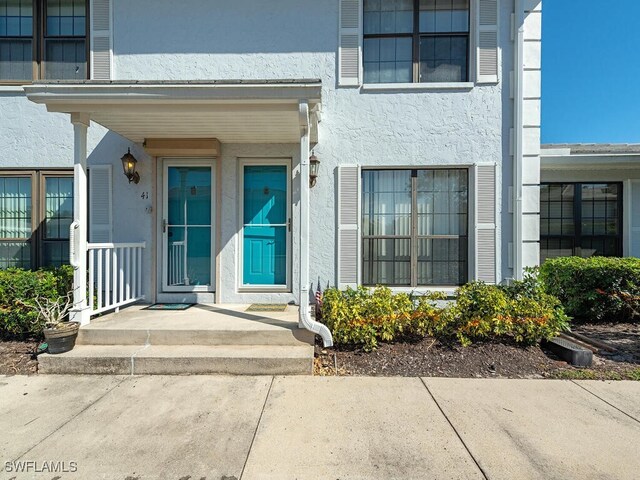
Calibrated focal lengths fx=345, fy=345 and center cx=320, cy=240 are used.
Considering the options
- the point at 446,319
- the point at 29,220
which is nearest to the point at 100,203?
the point at 29,220

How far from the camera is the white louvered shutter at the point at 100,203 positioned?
5293 millimetres

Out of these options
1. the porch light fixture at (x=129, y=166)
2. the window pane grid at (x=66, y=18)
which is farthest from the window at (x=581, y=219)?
the window pane grid at (x=66, y=18)

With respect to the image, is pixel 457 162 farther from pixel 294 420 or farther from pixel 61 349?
pixel 61 349

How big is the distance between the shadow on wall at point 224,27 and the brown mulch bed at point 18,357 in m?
4.31

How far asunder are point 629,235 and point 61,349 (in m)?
9.61

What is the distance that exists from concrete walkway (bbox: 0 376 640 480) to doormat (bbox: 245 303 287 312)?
1441mm

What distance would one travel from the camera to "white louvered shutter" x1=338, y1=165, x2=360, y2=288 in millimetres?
5211

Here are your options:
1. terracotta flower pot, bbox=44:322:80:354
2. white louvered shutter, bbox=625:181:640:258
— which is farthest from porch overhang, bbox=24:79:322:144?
white louvered shutter, bbox=625:181:640:258

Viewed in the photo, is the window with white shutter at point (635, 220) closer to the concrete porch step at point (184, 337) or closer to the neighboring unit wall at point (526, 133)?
the neighboring unit wall at point (526, 133)

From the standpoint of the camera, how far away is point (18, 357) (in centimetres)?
389

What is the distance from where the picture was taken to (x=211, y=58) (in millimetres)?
5262

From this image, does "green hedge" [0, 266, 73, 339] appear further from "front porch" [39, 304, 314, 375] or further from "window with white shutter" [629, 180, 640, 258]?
"window with white shutter" [629, 180, 640, 258]

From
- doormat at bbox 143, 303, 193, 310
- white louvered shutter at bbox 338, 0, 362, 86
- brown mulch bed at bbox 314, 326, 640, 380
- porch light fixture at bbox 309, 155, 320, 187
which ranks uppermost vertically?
white louvered shutter at bbox 338, 0, 362, 86

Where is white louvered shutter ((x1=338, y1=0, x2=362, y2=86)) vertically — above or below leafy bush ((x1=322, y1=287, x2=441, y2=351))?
above
